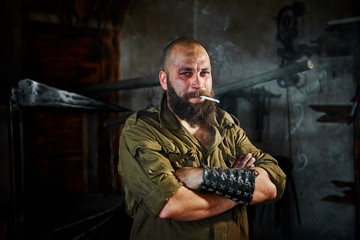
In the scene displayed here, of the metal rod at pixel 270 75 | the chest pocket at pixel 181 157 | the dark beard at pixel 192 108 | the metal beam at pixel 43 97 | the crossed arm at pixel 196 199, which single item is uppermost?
the metal rod at pixel 270 75

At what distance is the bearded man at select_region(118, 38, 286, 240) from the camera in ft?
4.65

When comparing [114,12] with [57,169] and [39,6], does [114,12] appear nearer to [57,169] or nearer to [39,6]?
[39,6]

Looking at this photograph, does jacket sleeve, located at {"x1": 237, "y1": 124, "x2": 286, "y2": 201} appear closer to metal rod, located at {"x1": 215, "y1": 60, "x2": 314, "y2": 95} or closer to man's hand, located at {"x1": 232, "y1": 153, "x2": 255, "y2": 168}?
man's hand, located at {"x1": 232, "y1": 153, "x2": 255, "y2": 168}

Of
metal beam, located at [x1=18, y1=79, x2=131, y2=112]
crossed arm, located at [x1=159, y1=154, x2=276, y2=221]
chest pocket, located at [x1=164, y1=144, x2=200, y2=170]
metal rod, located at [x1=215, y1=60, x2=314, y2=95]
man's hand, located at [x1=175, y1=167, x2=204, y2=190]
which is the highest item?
metal rod, located at [x1=215, y1=60, x2=314, y2=95]

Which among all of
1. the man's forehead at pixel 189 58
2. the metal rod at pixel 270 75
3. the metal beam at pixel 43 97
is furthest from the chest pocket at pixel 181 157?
the metal beam at pixel 43 97

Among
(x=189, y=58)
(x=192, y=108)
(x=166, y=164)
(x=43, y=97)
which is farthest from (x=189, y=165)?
(x=43, y=97)

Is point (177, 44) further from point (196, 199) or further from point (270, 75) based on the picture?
point (270, 75)

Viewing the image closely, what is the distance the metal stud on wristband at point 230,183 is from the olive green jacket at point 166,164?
0.15 meters

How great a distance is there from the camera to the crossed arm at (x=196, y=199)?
1.38 m

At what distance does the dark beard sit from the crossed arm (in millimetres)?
356

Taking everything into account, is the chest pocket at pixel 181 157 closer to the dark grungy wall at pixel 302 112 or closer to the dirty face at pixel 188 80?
the dirty face at pixel 188 80

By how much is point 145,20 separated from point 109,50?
0.80m

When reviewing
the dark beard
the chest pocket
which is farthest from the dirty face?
the chest pocket

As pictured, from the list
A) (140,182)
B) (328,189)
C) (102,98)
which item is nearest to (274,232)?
(328,189)
